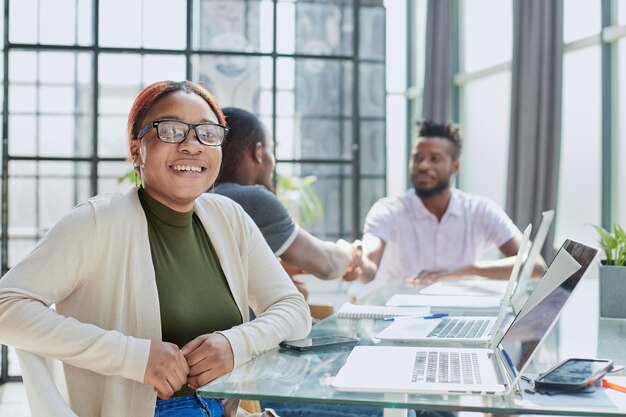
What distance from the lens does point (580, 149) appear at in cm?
A: 449

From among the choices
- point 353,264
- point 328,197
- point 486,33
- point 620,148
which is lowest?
point 353,264

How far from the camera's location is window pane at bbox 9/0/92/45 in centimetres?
468

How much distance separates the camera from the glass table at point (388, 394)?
1.19m

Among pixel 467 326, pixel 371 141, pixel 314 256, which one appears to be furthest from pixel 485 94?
pixel 467 326

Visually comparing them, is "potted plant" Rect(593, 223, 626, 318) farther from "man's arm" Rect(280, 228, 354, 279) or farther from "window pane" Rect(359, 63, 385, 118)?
Answer: "window pane" Rect(359, 63, 385, 118)

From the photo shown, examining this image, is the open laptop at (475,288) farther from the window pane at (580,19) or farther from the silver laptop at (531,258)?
the window pane at (580,19)

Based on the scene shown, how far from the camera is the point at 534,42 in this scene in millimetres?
4438

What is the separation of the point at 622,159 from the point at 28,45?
11.5 ft

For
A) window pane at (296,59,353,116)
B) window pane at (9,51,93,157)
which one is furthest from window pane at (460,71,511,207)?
window pane at (9,51,93,157)

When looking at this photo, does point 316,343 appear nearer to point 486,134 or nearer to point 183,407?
point 183,407

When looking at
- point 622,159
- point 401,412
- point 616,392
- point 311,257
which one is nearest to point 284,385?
point 401,412

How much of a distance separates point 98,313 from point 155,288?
126mm

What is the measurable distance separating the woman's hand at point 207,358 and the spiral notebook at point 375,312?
0.69 metres

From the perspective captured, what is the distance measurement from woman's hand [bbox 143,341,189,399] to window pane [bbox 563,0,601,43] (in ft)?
11.6
